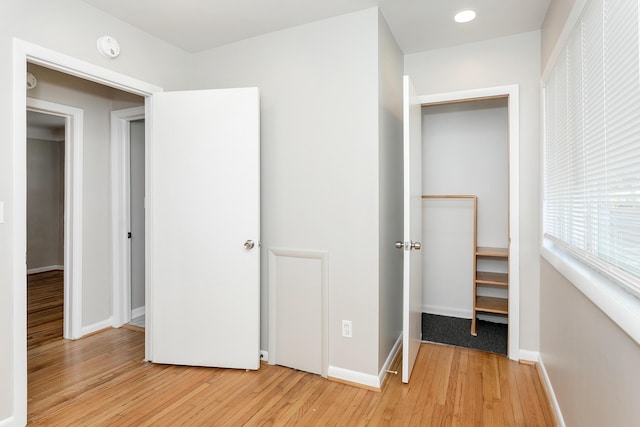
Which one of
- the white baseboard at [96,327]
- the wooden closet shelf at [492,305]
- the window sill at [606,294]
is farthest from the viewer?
the white baseboard at [96,327]

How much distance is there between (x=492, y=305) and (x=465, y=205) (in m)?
1.01

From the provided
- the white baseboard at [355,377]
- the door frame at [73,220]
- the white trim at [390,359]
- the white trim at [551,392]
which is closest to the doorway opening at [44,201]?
the door frame at [73,220]

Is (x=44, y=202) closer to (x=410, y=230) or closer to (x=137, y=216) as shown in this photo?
(x=137, y=216)

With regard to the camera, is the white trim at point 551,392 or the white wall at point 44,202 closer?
the white trim at point 551,392

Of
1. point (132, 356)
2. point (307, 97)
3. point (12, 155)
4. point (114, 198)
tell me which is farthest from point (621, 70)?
point (114, 198)

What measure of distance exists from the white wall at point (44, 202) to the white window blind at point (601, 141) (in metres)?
7.51

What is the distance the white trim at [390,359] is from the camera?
7.92ft

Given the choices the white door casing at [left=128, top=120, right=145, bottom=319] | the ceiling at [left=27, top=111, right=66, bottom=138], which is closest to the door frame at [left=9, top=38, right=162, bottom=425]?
the white door casing at [left=128, top=120, right=145, bottom=319]

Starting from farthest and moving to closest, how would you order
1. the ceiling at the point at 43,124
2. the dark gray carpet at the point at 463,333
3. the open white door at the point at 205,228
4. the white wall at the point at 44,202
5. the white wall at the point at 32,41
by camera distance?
the white wall at the point at 44,202, the ceiling at the point at 43,124, the dark gray carpet at the point at 463,333, the open white door at the point at 205,228, the white wall at the point at 32,41

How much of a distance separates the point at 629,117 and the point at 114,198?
380 cm

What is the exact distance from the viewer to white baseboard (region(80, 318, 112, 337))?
10.7ft

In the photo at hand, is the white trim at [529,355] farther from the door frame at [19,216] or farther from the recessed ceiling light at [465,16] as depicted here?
the door frame at [19,216]

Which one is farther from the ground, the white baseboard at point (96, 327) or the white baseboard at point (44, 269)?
the white baseboard at point (44, 269)

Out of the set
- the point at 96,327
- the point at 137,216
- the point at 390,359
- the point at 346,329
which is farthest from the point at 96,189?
the point at 390,359
